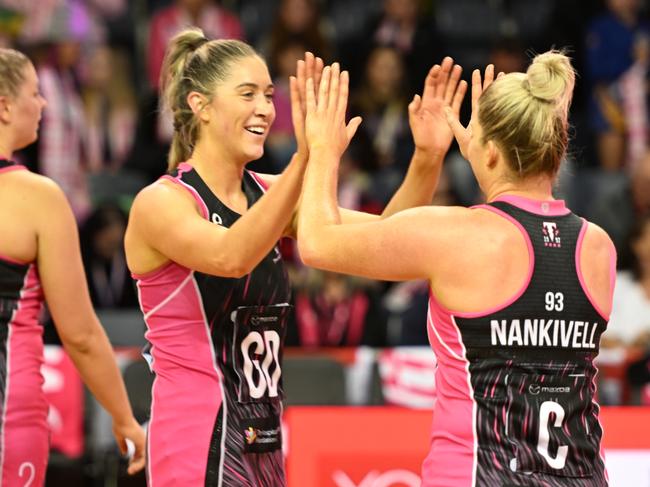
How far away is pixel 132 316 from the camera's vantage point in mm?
7801

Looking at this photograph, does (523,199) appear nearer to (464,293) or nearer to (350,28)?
(464,293)

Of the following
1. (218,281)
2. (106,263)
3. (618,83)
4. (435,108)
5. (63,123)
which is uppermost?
(618,83)

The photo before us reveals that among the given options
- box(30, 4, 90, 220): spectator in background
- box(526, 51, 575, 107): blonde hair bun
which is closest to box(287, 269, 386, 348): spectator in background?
box(30, 4, 90, 220): spectator in background

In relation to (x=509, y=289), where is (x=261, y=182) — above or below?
above

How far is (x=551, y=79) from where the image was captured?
3260 mm

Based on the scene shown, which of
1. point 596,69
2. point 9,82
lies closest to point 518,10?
point 596,69

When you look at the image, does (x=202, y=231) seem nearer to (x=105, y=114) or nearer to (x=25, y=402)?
(x=25, y=402)

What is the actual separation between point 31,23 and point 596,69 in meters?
4.68

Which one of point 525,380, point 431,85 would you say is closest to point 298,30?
point 431,85

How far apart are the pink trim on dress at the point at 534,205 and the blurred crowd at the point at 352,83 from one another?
4536 mm

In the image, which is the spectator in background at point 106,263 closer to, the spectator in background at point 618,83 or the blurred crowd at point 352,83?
the blurred crowd at point 352,83

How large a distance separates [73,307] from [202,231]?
28.5 inches

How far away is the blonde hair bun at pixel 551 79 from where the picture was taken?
3.25 meters

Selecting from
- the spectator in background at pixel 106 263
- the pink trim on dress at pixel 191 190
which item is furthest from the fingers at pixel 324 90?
the spectator in background at pixel 106 263
